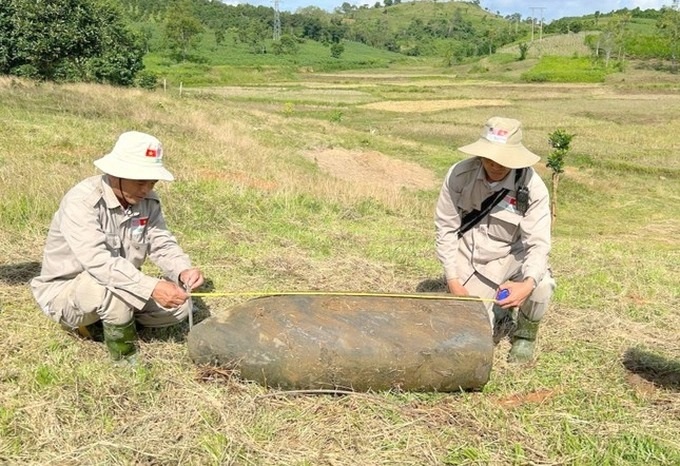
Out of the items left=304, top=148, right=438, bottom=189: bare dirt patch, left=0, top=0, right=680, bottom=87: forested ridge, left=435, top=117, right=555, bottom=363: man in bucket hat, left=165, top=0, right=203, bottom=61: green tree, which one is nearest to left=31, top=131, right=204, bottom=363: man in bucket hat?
left=435, top=117, right=555, bottom=363: man in bucket hat

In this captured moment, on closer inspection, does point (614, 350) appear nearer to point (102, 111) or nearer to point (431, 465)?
point (431, 465)

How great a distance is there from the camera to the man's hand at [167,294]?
325 cm

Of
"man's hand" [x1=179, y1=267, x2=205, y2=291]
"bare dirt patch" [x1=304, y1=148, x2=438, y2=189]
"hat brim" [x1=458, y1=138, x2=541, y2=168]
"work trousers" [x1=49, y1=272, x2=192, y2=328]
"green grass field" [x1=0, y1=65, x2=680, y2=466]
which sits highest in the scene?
"hat brim" [x1=458, y1=138, x2=541, y2=168]

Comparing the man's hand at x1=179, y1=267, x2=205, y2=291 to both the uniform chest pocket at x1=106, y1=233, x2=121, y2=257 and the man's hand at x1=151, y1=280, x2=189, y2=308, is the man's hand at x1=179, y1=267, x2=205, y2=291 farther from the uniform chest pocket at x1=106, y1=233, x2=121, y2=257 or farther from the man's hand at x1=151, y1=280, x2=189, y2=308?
the uniform chest pocket at x1=106, y1=233, x2=121, y2=257

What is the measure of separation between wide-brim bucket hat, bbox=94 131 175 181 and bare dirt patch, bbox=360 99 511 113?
32.4m

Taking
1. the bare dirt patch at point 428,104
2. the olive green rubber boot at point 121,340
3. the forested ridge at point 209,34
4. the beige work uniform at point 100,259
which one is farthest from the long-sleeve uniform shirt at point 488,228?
the bare dirt patch at point 428,104

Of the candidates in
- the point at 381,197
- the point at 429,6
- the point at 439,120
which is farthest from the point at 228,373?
the point at 429,6

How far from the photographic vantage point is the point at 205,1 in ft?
423

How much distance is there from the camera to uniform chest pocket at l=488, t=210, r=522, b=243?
387 cm

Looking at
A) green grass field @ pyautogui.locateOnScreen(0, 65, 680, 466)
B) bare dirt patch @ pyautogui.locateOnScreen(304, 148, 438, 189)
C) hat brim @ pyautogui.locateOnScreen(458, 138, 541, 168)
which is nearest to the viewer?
green grass field @ pyautogui.locateOnScreen(0, 65, 680, 466)

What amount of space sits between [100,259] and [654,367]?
3.30m

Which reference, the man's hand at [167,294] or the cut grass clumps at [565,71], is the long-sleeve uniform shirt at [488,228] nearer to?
the man's hand at [167,294]

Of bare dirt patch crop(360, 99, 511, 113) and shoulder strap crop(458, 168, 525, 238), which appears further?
bare dirt patch crop(360, 99, 511, 113)

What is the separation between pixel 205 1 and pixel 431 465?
454 ft
